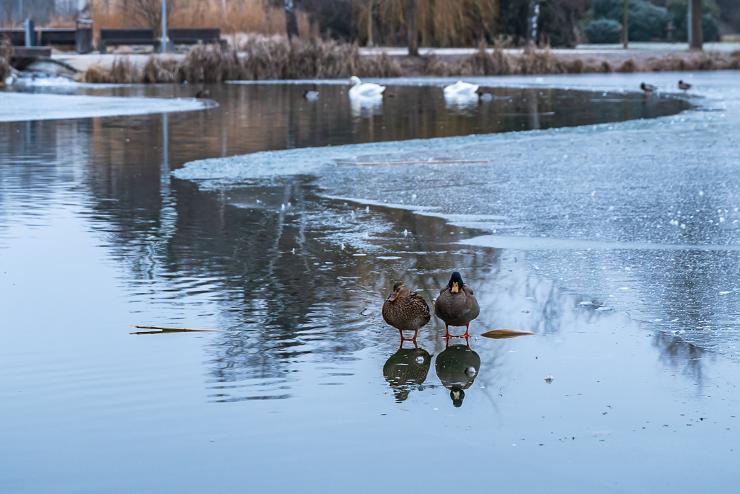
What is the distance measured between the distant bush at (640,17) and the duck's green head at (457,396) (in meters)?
65.6

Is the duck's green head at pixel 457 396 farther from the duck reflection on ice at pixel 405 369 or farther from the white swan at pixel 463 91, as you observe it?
the white swan at pixel 463 91

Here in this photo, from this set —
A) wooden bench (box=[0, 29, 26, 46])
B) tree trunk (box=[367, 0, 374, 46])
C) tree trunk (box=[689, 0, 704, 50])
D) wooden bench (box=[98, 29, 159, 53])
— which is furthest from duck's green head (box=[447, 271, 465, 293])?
tree trunk (box=[367, 0, 374, 46])

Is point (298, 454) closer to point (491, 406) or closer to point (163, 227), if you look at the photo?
point (491, 406)

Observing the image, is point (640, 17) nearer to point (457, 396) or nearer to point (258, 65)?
point (258, 65)

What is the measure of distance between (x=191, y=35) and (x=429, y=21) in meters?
10.8

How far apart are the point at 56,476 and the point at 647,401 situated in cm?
276

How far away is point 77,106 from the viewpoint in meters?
28.8

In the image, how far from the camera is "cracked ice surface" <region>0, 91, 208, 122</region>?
26531 millimetres

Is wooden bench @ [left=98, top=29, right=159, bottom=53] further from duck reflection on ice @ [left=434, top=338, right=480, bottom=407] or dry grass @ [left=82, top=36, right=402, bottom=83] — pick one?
duck reflection on ice @ [left=434, top=338, right=480, bottom=407]

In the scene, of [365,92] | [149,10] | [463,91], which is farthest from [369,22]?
[365,92]

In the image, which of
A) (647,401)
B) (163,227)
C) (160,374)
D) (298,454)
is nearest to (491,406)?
(647,401)

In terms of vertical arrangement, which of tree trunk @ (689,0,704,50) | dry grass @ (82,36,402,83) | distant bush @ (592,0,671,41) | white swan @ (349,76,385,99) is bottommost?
white swan @ (349,76,385,99)

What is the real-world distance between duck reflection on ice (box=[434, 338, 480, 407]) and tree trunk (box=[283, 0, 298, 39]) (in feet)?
154

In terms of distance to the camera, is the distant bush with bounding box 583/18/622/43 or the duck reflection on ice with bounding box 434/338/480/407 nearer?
the duck reflection on ice with bounding box 434/338/480/407
